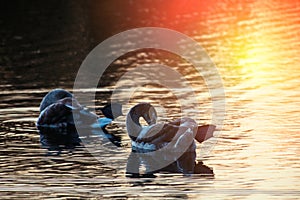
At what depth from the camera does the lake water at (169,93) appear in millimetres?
14039

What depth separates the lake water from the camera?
46.1 feet

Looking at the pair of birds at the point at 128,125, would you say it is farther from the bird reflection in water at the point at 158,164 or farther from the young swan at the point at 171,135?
the bird reflection in water at the point at 158,164

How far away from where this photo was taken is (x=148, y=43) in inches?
1183

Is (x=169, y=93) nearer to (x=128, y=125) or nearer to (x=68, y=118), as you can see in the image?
(x=68, y=118)

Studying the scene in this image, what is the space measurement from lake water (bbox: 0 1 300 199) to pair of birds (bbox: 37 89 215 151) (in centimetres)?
32

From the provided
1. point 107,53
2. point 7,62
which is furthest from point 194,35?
point 7,62

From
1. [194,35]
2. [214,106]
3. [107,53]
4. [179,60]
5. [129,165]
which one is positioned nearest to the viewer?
[129,165]

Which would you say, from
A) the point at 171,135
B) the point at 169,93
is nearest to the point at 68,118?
the point at 169,93

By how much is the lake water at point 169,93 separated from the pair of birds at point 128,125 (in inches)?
12.5

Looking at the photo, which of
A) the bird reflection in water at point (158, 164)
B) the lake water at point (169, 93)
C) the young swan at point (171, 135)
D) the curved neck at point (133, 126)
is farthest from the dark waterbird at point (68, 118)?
the bird reflection in water at point (158, 164)

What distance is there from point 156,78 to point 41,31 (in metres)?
10.5

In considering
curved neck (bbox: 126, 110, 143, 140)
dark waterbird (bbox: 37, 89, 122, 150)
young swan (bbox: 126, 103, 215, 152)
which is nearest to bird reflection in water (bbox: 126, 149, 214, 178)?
young swan (bbox: 126, 103, 215, 152)

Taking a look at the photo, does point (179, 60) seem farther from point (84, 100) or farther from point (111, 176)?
point (111, 176)

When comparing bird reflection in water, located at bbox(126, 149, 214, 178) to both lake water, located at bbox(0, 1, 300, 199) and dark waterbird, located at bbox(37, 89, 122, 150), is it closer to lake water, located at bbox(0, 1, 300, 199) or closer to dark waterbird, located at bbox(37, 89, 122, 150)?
lake water, located at bbox(0, 1, 300, 199)
